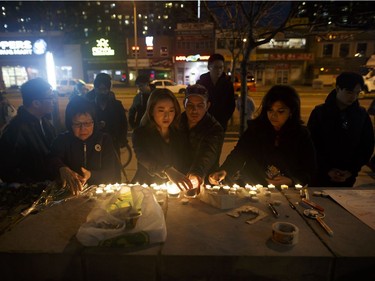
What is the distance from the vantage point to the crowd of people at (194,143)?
9.69 ft

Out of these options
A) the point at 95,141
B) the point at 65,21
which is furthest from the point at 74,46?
the point at 95,141

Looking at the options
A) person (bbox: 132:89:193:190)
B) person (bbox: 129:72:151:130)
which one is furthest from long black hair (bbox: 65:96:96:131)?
person (bbox: 129:72:151:130)

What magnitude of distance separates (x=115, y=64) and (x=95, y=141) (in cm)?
4757

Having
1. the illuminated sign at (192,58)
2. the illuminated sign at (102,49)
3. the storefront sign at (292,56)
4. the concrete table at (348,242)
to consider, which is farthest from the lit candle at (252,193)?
the illuminated sign at (102,49)

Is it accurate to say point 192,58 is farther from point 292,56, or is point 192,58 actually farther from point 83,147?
point 83,147

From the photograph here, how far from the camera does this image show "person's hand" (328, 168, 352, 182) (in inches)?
144

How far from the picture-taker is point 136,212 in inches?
71.1

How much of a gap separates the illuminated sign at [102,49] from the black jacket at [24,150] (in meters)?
47.3

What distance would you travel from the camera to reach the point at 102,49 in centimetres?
4747

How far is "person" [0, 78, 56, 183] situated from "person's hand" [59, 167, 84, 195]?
75 cm

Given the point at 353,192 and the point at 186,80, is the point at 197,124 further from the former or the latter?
the point at 186,80

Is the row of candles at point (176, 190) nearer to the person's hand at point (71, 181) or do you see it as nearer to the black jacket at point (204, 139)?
the person's hand at point (71, 181)

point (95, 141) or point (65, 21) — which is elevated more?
point (65, 21)

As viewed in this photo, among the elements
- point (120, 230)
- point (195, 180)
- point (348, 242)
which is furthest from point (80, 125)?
point (348, 242)
